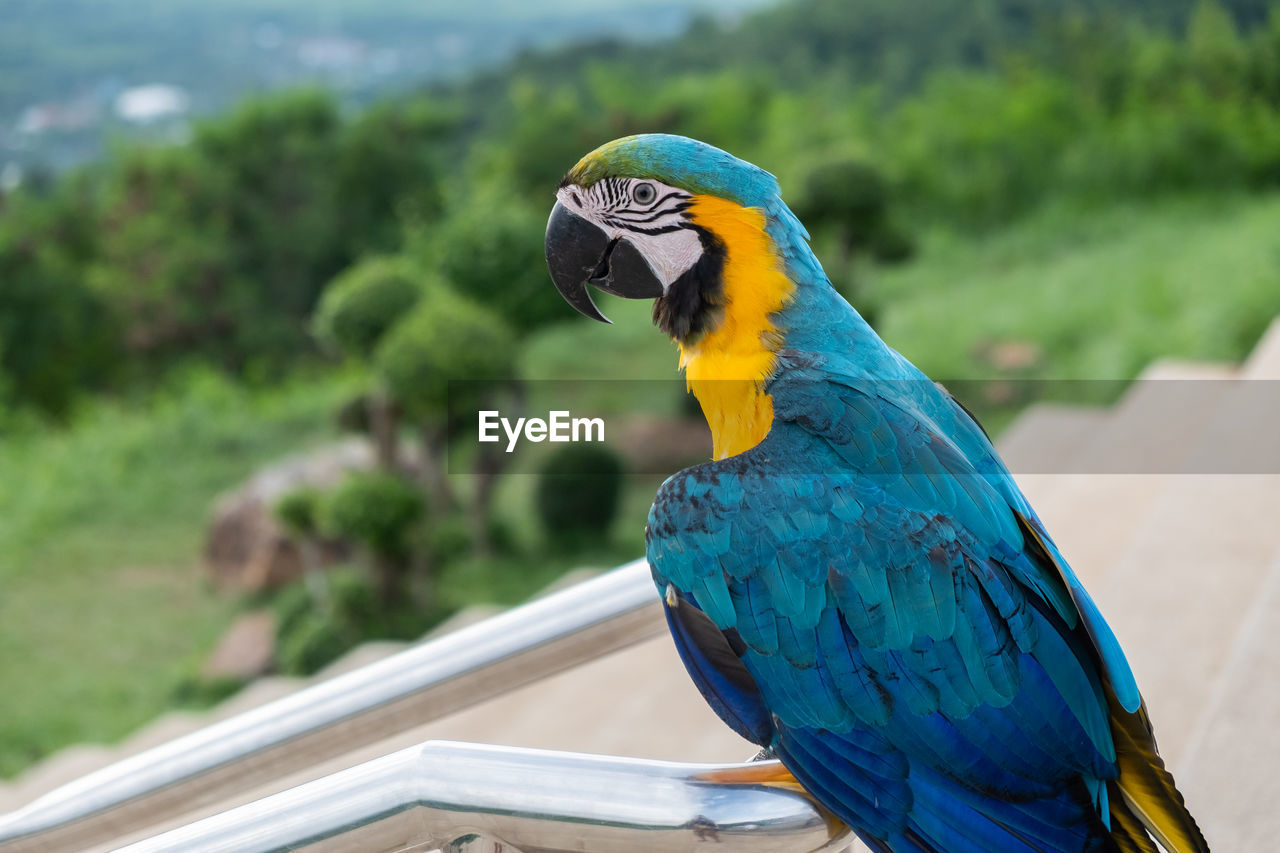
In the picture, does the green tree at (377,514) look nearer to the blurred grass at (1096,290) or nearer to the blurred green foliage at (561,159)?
the blurred green foliage at (561,159)

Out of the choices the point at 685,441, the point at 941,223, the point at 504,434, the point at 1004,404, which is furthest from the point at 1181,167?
the point at 504,434

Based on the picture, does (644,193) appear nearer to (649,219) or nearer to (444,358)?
(649,219)

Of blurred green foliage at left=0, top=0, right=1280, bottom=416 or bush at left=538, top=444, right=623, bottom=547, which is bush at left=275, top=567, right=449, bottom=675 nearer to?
bush at left=538, top=444, right=623, bottom=547

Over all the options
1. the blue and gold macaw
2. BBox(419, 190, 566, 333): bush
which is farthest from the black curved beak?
BBox(419, 190, 566, 333): bush

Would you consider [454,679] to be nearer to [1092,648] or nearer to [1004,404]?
[1092,648]

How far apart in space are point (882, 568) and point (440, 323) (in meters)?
3.33

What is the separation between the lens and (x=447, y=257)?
4.82 m

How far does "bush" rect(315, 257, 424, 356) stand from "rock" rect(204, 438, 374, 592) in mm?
719

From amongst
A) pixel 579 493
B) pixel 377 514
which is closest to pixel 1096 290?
pixel 579 493

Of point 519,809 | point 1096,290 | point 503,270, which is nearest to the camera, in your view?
point 519,809

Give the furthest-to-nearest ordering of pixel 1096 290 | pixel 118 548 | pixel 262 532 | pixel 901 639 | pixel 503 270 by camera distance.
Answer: pixel 1096 290, pixel 118 548, pixel 262 532, pixel 503 270, pixel 901 639

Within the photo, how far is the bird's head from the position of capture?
1.04 meters

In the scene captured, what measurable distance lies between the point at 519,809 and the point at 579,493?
3.86 meters

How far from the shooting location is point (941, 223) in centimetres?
686
